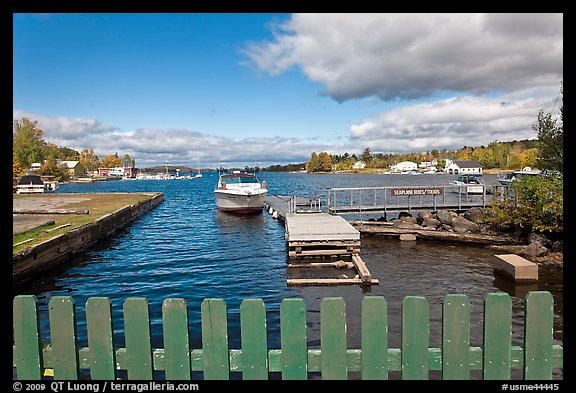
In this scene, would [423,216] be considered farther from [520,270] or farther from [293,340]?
[293,340]

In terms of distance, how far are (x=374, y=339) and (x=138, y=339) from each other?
6.20 ft

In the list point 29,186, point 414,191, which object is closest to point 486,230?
point 414,191

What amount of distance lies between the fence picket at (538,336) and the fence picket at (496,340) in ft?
0.50

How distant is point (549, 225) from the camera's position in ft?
59.2

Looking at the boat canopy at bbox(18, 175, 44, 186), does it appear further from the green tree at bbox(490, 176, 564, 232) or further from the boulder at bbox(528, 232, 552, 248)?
the boulder at bbox(528, 232, 552, 248)

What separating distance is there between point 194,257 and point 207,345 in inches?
692

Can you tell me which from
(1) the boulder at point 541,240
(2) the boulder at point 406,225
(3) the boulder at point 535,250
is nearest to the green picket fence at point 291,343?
(3) the boulder at point 535,250

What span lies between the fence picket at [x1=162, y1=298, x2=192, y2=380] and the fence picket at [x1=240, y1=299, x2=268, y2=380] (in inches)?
17.9

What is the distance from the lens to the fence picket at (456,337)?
300 cm

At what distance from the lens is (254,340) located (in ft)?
9.93

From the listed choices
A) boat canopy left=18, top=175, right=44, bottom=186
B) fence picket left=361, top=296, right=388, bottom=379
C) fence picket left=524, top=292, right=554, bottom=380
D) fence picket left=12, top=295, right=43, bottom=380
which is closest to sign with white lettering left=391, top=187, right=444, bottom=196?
fence picket left=524, top=292, right=554, bottom=380

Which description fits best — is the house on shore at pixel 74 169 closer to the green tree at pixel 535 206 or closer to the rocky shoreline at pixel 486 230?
the rocky shoreline at pixel 486 230

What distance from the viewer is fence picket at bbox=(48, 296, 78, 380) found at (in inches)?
120
